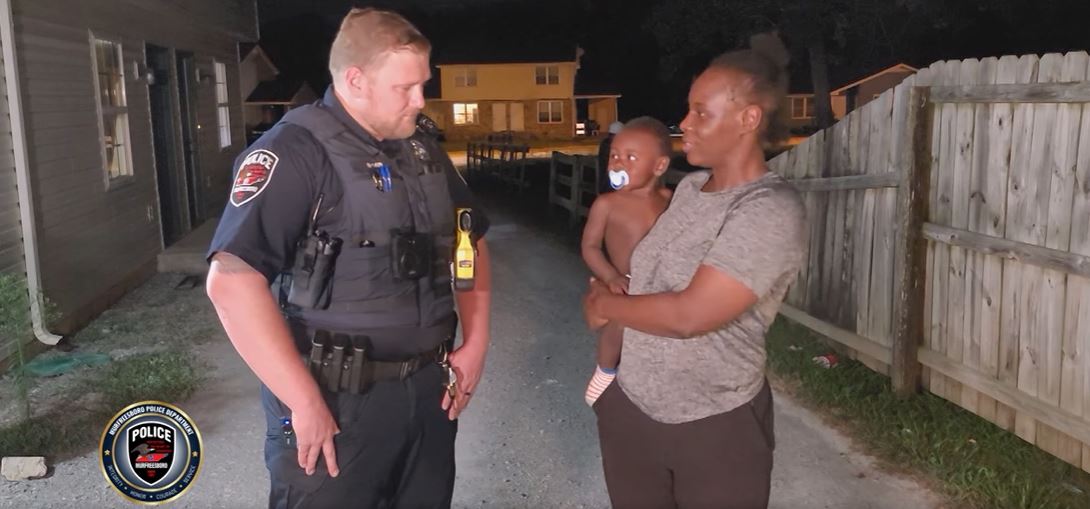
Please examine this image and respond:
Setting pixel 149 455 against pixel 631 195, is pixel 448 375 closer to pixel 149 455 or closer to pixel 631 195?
pixel 631 195

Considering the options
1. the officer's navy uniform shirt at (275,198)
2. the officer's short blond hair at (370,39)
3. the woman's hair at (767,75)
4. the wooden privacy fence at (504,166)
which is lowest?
the wooden privacy fence at (504,166)

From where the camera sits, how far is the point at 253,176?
7.20ft

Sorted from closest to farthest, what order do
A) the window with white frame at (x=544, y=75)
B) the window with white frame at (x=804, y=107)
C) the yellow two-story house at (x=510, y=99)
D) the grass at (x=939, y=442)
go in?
1. the grass at (x=939, y=442)
2. the yellow two-story house at (x=510, y=99)
3. the window with white frame at (x=544, y=75)
4. the window with white frame at (x=804, y=107)

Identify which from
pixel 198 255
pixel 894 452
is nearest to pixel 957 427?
pixel 894 452

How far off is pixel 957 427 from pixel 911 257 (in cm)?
94

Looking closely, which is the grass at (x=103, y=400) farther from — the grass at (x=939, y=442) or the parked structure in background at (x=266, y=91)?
the parked structure in background at (x=266, y=91)

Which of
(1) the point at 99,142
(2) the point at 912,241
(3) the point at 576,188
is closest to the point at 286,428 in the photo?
(2) the point at 912,241

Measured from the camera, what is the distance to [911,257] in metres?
4.97

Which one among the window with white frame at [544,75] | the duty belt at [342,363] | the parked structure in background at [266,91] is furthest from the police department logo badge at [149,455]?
the window with white frame at [544,75]

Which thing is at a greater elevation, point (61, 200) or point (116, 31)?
point (116, 31)

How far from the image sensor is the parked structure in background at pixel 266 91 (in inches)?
1253

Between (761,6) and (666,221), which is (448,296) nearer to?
(666,221)

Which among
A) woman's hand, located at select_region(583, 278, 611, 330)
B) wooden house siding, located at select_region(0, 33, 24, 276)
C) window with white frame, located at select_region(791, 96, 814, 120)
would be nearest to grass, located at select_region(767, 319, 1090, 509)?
woman's hand, located at select_region(583, 278, 611, 330)

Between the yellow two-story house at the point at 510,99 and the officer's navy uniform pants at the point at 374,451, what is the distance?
148 ft
